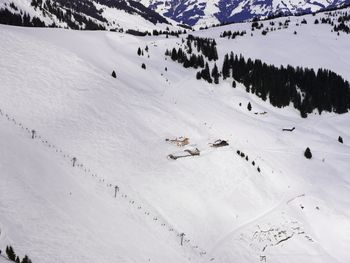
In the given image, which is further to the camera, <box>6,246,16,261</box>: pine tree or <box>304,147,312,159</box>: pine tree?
<box>304,147,312,159</box>: pine tree

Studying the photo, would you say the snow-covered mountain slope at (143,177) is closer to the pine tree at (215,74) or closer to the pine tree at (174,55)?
the pine tree at (215,74)

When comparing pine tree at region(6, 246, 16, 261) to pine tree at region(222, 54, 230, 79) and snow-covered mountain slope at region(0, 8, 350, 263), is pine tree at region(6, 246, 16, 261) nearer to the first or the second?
snow-covered mountain slope at region(0, 8, 350, 263)

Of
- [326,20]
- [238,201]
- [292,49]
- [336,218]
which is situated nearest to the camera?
[238,201]

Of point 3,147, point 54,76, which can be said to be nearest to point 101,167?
point 3,147

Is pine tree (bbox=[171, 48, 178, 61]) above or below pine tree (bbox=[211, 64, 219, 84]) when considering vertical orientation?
above

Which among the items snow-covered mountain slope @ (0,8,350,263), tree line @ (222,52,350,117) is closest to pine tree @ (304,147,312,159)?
snow-covered mountain slope @ (0,8,350,263)

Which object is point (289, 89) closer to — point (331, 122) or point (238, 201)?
point (331, 122)

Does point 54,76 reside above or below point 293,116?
above

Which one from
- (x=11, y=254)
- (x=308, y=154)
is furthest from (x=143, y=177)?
(x=308, y=154)

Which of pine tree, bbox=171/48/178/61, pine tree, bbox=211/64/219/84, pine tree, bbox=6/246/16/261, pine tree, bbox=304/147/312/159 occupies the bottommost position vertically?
pine tree, bbox=304/147/312/159
